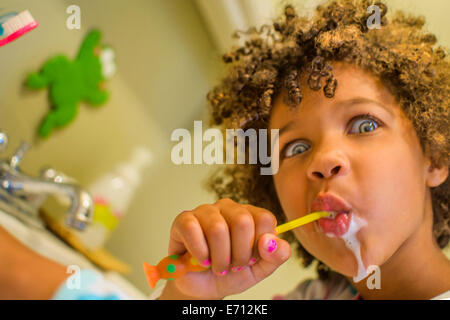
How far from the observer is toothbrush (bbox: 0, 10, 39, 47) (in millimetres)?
425

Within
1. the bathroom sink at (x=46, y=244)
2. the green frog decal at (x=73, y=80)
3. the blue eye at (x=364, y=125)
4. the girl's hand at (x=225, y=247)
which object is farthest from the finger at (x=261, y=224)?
the green frog decal at (x=73, y=80)

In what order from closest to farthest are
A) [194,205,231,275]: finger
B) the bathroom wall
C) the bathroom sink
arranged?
[194,205,231,275]: finger
the bathroom wall
the bathroom sink

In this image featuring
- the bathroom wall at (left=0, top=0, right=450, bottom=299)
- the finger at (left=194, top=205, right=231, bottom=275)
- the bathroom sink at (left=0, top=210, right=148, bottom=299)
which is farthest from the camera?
the bathroom sink at (left=0, top=210, right=148, bottom=299)

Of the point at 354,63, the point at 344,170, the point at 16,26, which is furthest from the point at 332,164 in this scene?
the point at 16,26

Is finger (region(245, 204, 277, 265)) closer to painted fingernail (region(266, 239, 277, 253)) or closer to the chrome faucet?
painted fingernail (region(266, 239, 277, 253))

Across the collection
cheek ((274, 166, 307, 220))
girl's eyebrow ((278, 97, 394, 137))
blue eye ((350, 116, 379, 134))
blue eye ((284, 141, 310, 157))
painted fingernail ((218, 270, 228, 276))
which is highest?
girl's eyebrow ((278, 97, 394, 137))

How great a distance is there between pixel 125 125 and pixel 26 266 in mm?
316

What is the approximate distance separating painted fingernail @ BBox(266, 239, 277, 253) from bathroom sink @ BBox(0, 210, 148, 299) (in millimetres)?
299

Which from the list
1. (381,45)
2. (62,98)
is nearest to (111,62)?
(62,98)

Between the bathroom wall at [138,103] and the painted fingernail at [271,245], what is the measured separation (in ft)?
0.22

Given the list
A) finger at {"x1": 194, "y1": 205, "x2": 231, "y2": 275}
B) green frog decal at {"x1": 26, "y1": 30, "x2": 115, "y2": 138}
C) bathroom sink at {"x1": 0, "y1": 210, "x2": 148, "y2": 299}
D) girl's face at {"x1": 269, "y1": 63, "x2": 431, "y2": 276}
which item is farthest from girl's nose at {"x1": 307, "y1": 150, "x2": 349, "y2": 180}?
green frog decal at {"x1": 26, "y1": 30, "x2": 115, "y2": 138}

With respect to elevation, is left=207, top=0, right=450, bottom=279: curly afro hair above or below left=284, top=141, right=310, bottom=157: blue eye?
above

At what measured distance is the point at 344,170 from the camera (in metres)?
0.38
